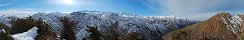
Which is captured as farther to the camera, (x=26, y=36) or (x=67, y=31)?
(x=67, y=31)

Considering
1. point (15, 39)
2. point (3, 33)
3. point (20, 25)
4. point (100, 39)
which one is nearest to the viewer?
point (3, 33)

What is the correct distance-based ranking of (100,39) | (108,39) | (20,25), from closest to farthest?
(20,25), (100,39), (108,39)

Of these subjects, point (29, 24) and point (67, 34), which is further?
point (67, 34)

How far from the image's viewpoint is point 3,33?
129 ft

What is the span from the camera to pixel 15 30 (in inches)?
2457

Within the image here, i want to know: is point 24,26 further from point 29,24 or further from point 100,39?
point 100,39

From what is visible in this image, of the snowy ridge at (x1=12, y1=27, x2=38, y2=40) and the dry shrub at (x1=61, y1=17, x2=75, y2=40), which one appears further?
the dry shrub at (x1=61, y1=17, x2=75, y2=40)

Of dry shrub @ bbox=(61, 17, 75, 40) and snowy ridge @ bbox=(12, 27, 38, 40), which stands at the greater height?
snowy ridge @ bbox=(12, 27, 38, 40)

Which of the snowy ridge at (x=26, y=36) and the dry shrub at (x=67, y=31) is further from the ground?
the snowy ridge at (x=26, y=36)

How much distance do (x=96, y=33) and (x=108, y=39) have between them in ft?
48.9

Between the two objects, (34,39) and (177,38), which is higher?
(34,39)

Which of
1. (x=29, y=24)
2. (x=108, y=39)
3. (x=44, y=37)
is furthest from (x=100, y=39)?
(x=44, y=37)

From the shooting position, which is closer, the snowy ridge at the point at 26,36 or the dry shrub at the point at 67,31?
the snowy ridge at the point at 26,36

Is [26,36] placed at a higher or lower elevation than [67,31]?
higher
